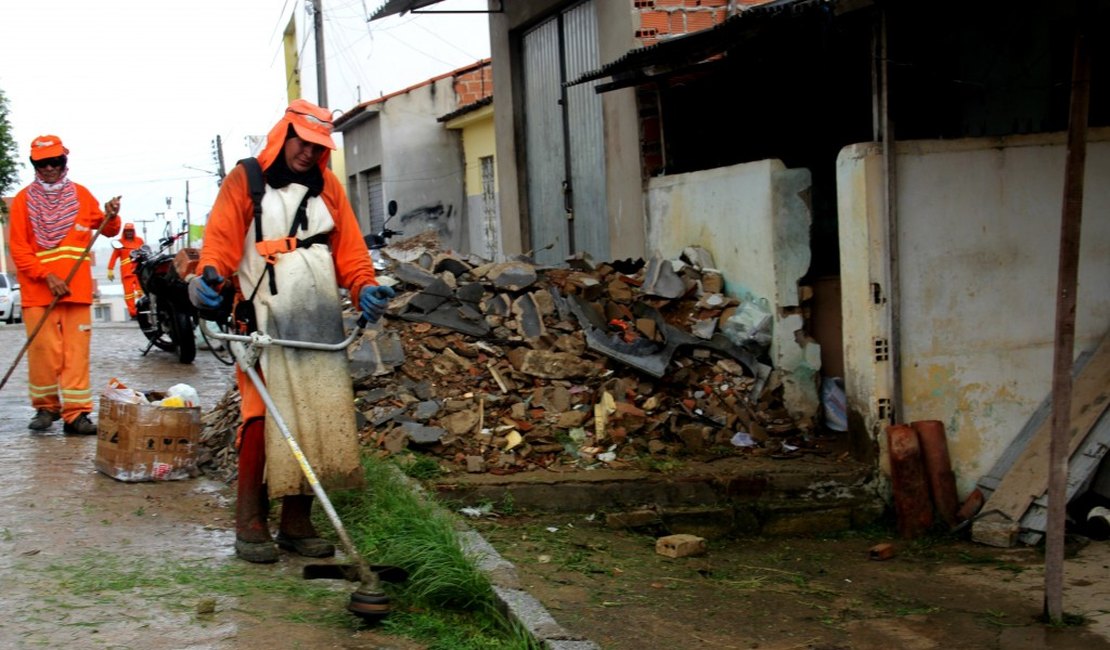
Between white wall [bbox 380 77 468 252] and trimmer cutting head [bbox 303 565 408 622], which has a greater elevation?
white wall [bbox 380 77 468 252]

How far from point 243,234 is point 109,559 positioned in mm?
1545

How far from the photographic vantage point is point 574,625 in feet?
15.7

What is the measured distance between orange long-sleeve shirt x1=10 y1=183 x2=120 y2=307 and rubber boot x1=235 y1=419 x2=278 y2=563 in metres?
3.31

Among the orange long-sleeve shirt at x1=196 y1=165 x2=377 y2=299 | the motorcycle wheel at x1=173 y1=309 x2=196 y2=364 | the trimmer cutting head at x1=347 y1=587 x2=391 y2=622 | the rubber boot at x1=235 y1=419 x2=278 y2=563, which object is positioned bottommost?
the trimmer cutting head at x1=347 y1=587 x2=391 y2=622

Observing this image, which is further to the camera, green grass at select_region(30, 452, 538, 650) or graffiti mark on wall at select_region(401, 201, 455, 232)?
graffiti mark on wall at select_region(401, 201, 455, 232)

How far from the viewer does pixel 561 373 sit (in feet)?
25.4

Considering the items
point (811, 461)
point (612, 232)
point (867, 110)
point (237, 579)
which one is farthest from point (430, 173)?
point (237, 579)

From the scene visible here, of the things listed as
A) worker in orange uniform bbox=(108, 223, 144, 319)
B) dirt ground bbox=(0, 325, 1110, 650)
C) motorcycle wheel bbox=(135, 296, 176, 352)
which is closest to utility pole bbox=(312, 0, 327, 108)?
worker in orange uniform bbox=(108, 223, 144, 319)

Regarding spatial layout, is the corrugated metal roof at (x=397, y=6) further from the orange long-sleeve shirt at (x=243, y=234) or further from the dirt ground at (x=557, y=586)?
the orange long-sleeve shirt at (x=243, y=234)

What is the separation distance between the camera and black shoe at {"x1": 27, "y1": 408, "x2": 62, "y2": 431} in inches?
319

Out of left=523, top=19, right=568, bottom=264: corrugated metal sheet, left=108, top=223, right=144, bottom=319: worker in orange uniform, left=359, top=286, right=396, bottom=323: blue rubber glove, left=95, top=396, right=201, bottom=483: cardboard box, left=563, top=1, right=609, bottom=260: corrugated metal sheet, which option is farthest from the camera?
left=523, top=19, right=568, bottom=264: corrugated metal sheet

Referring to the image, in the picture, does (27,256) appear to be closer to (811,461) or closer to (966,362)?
(811,461)

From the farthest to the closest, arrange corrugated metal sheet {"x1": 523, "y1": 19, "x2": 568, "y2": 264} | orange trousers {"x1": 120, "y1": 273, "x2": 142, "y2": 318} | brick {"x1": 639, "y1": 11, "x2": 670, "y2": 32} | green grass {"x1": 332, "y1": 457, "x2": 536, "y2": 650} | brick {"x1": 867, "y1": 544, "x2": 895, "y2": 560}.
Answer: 1. orange trousers {"x1": 120, "y1": 273, "x2": 142, "y2": 318}
2. corrugated metal sheet {"x1": 523, "y1": 19, "x2": 568, "y2": 264}
3. brick {"x1": 639, "y1": 11, "x2": 670, "y2": 32}
4. brick {"x1": 867, "y1": 544, "x2": 895, "y2": 560}
5. green grass {"x1": 332, "y1": 457, "x2": 536, "y2": 650}

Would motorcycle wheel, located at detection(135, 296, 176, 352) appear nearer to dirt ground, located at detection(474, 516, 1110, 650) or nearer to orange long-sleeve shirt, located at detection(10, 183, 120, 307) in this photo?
orange long-sleeve shirt, located at detection(10, 183, 120, 307)
